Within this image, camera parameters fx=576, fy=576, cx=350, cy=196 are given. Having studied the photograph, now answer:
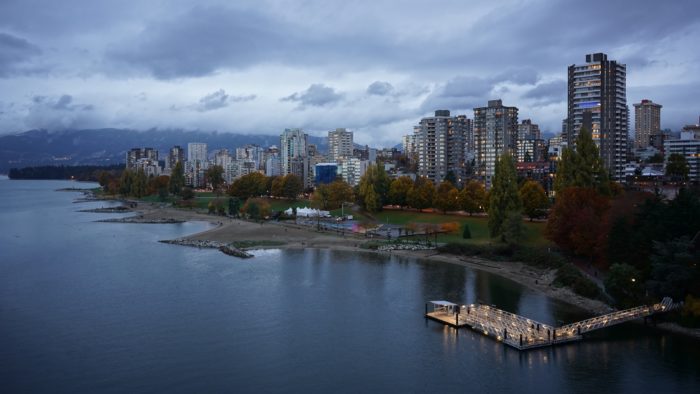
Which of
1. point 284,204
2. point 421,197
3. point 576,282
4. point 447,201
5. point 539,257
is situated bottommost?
point 576,282

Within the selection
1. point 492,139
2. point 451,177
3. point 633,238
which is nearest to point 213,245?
point 633,238

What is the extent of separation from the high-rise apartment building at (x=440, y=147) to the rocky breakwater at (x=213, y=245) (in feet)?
145

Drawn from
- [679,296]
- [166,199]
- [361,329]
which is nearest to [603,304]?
[679,296]

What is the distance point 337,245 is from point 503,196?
12767 mm

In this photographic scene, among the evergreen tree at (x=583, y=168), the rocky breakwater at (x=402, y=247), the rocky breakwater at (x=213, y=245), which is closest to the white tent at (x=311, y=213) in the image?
the rocky breakwater at (x=213, y=245)

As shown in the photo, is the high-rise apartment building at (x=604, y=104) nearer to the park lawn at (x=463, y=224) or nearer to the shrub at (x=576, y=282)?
the park lawn at (x=463, y=224)

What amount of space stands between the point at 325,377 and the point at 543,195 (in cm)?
3186

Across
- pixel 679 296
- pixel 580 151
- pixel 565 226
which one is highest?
pixel 580 151

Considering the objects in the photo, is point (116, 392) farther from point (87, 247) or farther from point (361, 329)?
point (87, 247)

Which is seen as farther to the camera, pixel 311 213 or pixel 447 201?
pixel 311 213

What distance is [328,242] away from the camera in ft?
148

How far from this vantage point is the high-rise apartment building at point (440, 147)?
8269 centimetres

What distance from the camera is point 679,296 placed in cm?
2281

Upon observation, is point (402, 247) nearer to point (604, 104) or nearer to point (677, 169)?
point (604, 104)
